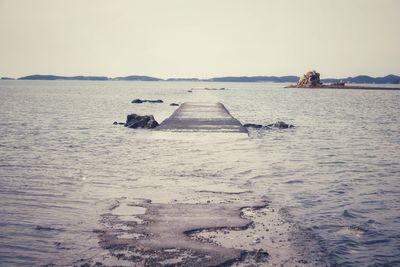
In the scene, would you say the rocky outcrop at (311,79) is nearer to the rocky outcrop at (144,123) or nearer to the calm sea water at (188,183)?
the rocky outcrop at (144,123)

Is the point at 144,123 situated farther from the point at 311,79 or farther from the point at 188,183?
the point at 311,79

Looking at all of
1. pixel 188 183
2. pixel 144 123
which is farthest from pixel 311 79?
pixel 188 183

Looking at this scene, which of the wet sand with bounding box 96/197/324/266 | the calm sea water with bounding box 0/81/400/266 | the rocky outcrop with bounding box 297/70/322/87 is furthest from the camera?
the rocky outcrop with bounding box 297/70/322/87

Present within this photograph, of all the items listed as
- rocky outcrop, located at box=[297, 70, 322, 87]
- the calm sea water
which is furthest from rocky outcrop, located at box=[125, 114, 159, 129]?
rocky outcrop, located at box=[297, 70, 322, 87]

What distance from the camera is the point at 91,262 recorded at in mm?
5656

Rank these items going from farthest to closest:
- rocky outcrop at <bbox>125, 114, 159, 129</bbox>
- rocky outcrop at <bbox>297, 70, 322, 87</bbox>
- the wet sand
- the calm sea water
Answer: rocky outcrop at <bbox>297, 70, 322, 87</bbox> → rocky outcrop at <bbox>125, 114, 159, 129</bbox> → the calm sea water → the wet sand

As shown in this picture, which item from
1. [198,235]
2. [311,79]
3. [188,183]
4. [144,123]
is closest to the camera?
[198,235]

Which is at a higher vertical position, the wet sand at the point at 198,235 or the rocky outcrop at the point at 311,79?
the rocky outcrop at the point at 311,79

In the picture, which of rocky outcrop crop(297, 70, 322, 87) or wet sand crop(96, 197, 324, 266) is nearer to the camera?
wet sand crop(96, 197, 324, 266)

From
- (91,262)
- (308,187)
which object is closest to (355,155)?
(308,187)

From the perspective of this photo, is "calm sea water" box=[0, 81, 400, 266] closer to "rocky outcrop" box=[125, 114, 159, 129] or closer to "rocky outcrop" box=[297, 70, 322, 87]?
"rocky outcrop" box=[125, 114, 159, 129]

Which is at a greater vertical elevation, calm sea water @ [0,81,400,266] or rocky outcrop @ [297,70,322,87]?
rocky outcrop @ [297,70,322,87]

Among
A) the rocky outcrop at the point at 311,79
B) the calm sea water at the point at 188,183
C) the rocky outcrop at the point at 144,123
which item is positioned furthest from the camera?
the rocky outcrop at the point at 311,79

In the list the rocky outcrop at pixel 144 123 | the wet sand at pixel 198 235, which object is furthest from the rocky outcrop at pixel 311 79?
Answer: the wet sand at pixel 198 235
